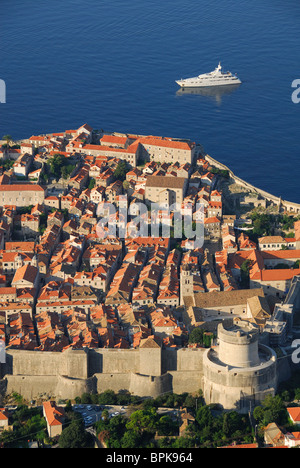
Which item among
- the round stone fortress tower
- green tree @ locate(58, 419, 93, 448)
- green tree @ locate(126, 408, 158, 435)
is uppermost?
the round stone fortress tower

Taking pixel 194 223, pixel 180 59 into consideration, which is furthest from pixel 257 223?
pixel 180 59

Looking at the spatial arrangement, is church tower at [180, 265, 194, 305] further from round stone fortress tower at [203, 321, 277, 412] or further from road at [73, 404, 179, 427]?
road at [73, 404, 179, 427]

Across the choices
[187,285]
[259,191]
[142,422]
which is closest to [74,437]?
[142,422]

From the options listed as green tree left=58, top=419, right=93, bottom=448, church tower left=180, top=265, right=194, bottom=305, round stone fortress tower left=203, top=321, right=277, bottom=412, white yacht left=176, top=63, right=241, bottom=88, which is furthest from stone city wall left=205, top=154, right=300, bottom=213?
green tree left=58, top=419, right=93, bottom=448

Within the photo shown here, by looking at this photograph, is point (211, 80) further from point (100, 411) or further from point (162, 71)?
point (100, 411)

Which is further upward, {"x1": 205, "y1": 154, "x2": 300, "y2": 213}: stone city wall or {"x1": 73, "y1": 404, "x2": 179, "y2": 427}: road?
{"x1": 205, "y1": 154, "x2": 300, "y2": 213}: stone city wall

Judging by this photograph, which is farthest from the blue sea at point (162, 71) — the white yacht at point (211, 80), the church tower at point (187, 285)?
the church tower at point (187, 285)

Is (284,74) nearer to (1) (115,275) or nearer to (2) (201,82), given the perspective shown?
(2) (201,82)
